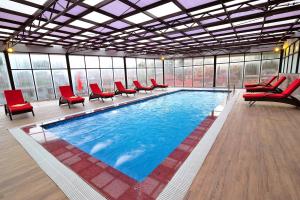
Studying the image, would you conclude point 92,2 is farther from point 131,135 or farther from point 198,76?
point 198,76

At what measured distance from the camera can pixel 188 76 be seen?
1494 cm

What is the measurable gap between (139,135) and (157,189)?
7.95ft

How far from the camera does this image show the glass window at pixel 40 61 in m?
8.53

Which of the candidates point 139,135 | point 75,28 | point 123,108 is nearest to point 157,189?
point 139,135

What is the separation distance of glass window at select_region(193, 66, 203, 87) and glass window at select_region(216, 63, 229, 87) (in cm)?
143

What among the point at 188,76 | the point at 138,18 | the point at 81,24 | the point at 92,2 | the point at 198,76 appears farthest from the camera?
the point at 188,76

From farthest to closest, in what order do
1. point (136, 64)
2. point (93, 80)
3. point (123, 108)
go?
point (136, 64) → point (93, 80) → point (123, 108)

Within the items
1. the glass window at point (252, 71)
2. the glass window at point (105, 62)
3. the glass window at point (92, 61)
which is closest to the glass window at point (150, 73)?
the glass window at point (105, 62)

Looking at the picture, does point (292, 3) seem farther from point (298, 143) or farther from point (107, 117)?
point (107, 117)

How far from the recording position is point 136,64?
551 inches

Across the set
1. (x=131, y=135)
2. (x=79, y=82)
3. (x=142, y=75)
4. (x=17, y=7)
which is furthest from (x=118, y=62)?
(x=131, y=135)

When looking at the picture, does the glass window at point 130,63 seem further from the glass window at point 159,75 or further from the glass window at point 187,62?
the glass window at point 187,62

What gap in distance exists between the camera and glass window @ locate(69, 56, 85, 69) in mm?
9886

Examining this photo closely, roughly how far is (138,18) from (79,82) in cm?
754
